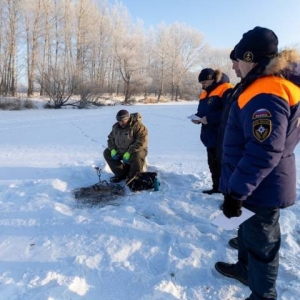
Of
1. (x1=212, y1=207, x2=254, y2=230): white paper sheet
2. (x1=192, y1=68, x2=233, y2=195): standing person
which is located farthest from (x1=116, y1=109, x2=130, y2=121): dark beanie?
(x1=212, y1=207, x2=254, y2=230): white paper sheet

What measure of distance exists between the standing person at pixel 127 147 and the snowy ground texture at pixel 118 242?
35cm

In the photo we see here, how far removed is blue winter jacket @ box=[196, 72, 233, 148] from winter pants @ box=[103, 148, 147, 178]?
3.87 ft

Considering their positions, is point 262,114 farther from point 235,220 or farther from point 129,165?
point 129,165

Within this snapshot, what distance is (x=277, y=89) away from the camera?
155cm

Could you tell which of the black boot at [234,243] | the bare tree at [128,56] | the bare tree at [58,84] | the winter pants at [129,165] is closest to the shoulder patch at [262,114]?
the black boot at [234,243]

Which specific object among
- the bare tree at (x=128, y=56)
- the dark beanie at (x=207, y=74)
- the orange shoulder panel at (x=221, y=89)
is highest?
the bare tree at (x=128, y=56)

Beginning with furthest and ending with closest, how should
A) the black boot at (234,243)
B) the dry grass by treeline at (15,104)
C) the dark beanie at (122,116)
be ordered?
the dry grass by treeline at (15,104), the dark beanie at (122,116), the black boot at (234,243)

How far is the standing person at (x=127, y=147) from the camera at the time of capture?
4.42m

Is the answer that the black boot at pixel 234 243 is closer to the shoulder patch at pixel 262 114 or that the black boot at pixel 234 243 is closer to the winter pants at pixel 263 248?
the winter pants at pixel 263 248

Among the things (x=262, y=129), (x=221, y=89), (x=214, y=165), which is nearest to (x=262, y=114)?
(x=262, y=129)

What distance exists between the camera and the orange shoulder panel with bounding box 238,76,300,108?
5.09ft

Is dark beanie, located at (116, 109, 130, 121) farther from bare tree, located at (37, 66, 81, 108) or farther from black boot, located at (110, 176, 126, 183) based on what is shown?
bare tree, located at (37, 66, 81, 108)

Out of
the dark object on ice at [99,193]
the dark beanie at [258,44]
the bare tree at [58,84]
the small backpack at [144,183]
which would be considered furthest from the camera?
the bare tree at [58,84]

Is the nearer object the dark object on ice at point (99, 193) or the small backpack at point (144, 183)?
the dark object on ice at point (99, 193)
